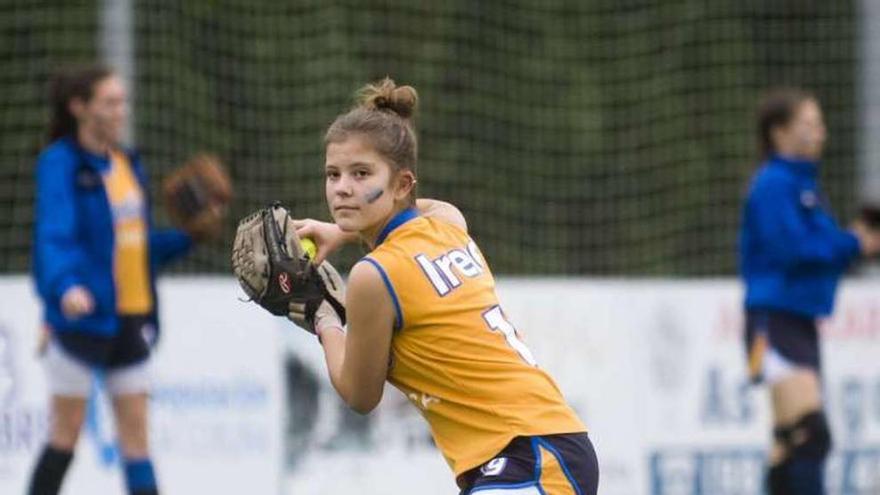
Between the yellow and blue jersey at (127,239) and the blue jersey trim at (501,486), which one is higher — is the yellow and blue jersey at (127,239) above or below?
above

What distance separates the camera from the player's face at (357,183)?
5.00 metres

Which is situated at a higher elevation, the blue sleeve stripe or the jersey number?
the blue sleeve stripe

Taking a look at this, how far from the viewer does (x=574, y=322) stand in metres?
10.0

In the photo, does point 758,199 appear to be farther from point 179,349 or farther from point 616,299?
point 179,349

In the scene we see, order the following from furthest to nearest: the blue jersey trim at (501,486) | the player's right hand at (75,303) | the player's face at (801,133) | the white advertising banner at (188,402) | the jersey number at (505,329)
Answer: the white advertising banner at (188,402)
the player's face at (801,133)
the player's right hand at (75,303)
the jersey number at (505,329)
the blue jersey trim at (501,486)

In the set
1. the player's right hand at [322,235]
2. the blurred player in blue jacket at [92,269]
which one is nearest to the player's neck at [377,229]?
the player's right hand at [322,235]

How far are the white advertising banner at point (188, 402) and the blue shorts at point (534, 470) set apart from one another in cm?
434

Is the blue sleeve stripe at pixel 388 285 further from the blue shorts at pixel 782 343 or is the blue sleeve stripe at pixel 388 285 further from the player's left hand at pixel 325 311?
the blue shorts at pixel 782 343

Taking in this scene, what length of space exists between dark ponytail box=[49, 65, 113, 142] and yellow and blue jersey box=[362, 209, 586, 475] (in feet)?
10.6

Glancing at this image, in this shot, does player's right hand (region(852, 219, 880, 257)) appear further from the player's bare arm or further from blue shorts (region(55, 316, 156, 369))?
the player's bare arm

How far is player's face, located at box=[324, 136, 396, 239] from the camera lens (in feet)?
16.4

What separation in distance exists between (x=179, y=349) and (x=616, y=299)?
7.44 feet

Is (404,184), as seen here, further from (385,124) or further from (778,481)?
(778,481)

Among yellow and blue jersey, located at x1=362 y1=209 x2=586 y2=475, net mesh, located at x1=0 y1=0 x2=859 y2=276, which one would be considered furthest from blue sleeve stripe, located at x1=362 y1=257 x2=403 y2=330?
net mesh, located at x1=0 y1=0 x2=859 y2=276
